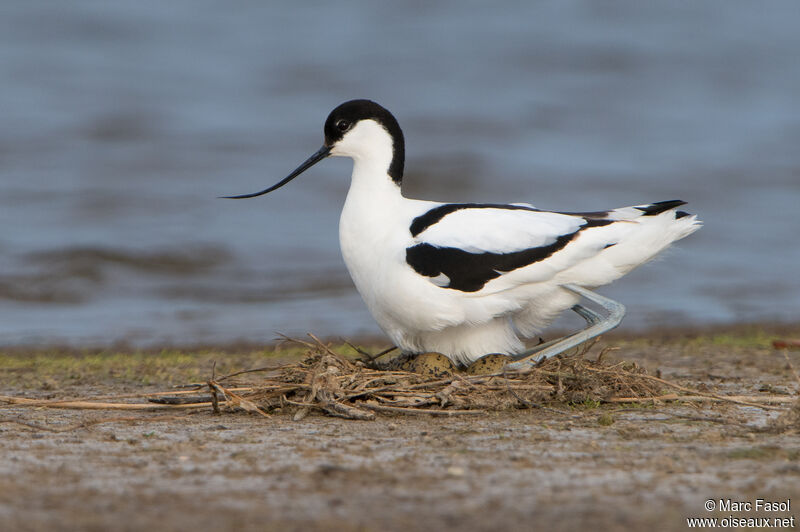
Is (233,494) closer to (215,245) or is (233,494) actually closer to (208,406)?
(208,406)

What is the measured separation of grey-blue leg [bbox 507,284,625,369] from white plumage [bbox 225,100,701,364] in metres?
0.07

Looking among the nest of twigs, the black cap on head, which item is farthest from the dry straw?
the black cap on head

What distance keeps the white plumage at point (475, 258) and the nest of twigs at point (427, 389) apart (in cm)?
35

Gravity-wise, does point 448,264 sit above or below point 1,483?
above

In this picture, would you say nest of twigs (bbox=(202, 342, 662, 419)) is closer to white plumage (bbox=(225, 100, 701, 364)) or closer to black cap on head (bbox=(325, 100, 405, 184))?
white plumage (bbox=(225, 100, 701, 364))

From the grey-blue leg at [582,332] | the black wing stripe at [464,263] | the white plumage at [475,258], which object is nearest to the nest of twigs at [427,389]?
the grey-blue leg at [582,332]

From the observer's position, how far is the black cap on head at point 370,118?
5.63 meters

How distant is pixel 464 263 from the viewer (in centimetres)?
499

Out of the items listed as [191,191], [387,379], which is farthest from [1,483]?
[191,191]

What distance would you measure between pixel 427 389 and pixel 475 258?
703 mm

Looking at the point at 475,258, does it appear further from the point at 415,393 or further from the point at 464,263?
the point at 415,393

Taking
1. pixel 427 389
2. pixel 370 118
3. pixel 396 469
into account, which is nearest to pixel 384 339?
pixel 370 118

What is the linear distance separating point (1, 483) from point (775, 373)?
462 cm

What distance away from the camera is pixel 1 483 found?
3.19 meters
